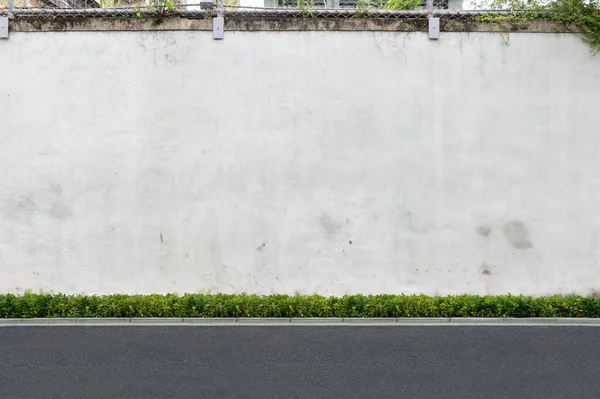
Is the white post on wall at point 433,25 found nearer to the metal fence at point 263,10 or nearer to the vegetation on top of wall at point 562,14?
the metal fence at point 263,10

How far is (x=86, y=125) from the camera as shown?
945cm

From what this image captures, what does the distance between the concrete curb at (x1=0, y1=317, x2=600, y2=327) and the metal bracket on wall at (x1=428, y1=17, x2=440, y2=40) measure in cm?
433

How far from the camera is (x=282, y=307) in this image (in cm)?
864

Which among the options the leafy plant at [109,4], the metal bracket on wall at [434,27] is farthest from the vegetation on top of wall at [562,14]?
the leafy plant at [109,4]

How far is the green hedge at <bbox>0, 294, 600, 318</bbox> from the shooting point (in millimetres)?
8617

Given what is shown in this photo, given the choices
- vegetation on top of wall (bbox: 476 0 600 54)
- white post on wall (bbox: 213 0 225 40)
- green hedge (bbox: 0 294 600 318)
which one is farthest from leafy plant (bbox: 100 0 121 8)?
vegetation on top of wall (bbox: 476 0 600 54)

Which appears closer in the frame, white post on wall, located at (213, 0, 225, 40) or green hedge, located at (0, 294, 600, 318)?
green hedge, located at (0, 294, 600, 318)

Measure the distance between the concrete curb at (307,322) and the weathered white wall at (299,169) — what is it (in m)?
0.94

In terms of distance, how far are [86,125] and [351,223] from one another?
4.40 m

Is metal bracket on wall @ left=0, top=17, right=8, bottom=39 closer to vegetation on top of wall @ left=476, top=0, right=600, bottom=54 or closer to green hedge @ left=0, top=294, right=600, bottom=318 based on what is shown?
green hedge @ left=0, top=294, right=600, bottom=318
